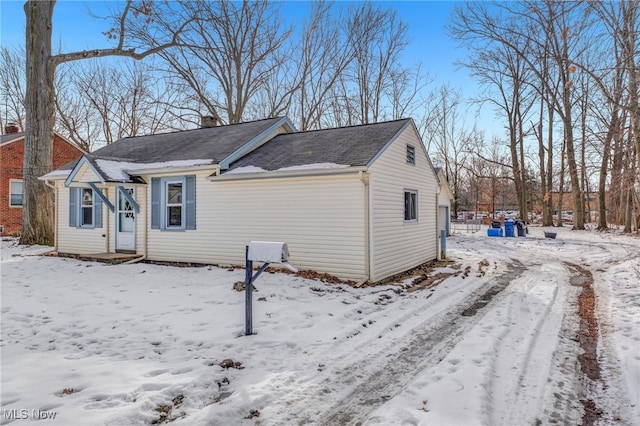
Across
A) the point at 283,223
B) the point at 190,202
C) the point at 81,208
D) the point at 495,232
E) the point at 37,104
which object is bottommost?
→ the point at 495,232

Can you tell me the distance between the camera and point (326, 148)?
10078 mm

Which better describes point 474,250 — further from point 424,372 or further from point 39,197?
point 39,197

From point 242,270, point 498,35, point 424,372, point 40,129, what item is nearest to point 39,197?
point 40,129

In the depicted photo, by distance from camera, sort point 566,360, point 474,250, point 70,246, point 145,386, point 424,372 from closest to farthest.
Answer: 1. point 145,386
2. point 424,372
3. point 566,360
4. point 70,246
5. point 474,250

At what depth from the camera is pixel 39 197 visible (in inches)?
556

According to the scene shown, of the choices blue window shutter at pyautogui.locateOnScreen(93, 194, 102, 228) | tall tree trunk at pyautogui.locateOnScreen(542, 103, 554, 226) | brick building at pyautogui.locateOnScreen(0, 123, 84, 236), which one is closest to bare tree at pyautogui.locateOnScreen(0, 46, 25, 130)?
brick building at pyautogui.locateOnScreen(0, 123, 84, 236)

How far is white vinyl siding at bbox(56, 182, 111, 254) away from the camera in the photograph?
39.7ft

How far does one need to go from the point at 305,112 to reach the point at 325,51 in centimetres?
403

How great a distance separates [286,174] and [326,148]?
62.2 inches

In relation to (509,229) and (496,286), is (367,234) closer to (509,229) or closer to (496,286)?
(496,286)

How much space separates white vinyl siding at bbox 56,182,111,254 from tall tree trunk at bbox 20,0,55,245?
1.82m

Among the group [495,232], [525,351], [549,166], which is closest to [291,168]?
[525,351]

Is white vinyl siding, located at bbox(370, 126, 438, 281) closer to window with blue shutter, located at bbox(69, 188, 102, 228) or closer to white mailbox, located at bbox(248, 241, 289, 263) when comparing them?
white mailbox, located at bbox(248, 241, 289, 263)

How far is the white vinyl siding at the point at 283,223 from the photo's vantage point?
8.70 metres
